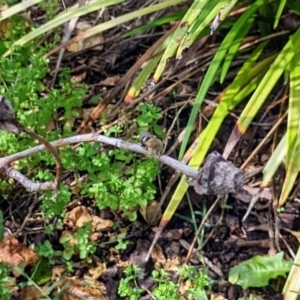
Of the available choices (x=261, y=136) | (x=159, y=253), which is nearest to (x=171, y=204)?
(x=159, y=253)

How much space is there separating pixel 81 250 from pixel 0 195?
36cm

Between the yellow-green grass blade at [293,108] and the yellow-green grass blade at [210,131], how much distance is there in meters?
0.21

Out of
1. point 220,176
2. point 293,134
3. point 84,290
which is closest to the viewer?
point 220,176

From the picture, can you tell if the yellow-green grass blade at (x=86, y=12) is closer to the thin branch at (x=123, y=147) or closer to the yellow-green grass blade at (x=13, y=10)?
the yellow-green grass blade at (x=13, y=10)

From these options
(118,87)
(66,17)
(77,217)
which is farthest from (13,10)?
(77,217)

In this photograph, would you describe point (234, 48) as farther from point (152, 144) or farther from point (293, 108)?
point (152, 144)

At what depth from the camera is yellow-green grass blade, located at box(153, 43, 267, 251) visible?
6.34 feet

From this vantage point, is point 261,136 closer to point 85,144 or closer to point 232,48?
point 232,48

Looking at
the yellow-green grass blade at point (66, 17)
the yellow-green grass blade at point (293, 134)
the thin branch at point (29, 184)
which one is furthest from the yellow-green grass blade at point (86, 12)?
the thin branch at point (29, 184)

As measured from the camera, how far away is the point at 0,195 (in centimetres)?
210

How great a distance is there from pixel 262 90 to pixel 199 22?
0.41 meters

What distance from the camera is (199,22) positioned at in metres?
1.63

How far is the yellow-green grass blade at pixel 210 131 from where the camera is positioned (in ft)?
6.34

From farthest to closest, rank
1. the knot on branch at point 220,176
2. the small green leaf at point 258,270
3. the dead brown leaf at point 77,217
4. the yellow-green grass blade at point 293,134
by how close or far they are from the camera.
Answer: the dead brown leaf at point 77,217, the small green leaf at point 258,270, the yellow-green grass blade at point 293,134, the knot on branch at point 220,176
